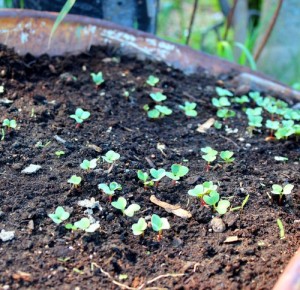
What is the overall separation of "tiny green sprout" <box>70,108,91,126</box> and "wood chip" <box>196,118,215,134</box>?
338 millimetres

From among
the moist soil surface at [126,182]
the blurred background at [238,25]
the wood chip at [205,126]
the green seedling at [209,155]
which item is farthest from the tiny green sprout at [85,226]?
the blurred background at [238,25]

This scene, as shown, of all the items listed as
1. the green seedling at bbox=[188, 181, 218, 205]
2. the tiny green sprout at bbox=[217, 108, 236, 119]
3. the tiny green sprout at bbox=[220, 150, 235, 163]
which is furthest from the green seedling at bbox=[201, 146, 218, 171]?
the tiny green sprout at bbox=[217, 108, 236, 119]

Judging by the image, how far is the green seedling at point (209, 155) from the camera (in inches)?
56.7

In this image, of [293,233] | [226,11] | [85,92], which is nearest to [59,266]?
[293,233]

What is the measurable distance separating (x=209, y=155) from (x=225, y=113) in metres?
0.32

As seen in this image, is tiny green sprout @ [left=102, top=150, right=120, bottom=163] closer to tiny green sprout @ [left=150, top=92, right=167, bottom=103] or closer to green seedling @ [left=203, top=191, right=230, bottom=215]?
green seedling @ [left=203, top=191, right=230, bottom=215]

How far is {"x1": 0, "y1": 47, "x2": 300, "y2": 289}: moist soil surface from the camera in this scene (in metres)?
1.09

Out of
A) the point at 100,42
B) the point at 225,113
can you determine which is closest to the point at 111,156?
the point at 225,113

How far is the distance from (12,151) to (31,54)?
0.54m

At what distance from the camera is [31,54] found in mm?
1833

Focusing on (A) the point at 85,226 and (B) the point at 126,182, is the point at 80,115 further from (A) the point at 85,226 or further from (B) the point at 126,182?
(A) the point at 85,226

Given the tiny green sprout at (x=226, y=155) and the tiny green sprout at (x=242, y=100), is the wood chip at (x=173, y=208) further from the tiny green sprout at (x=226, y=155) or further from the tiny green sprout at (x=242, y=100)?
the tiny green sprout at (x=242, y=100)

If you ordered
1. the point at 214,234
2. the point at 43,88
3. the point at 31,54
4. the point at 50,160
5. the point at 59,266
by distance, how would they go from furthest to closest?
the point at 31,54 → the point at 43,88 → the point at 50,160 → the point at 214,234 → the point at 59,266

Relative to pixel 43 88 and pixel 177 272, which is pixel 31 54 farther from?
pixel 177 272
